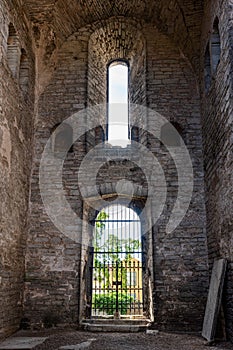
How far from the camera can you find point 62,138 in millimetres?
8375

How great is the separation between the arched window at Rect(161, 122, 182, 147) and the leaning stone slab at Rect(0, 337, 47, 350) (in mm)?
4383

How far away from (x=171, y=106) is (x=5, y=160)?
3.75 metres

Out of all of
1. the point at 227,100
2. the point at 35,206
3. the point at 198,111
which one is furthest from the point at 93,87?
the point at 227,100

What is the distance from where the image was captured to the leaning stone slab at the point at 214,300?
5734 millimetres

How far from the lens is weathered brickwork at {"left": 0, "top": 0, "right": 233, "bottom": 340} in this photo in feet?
20.7

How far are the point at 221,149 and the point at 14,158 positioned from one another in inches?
138

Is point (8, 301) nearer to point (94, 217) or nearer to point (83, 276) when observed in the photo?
point (83, 276)

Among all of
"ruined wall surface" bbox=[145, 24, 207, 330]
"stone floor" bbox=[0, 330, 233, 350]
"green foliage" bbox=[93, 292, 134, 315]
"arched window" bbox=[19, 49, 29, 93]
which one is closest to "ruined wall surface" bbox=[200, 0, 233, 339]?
"ruined wall surface" bbox=[145, 24, 207, 330]

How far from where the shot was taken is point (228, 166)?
5.75m

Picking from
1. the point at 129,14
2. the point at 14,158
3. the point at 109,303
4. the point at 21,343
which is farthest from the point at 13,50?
the point at 109,303

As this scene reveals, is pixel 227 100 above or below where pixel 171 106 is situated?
below

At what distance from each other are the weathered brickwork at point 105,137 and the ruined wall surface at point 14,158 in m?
0.03

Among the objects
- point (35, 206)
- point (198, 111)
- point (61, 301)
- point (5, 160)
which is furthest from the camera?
point (198, 111)

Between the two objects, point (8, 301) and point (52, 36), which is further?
point (52, 36)
